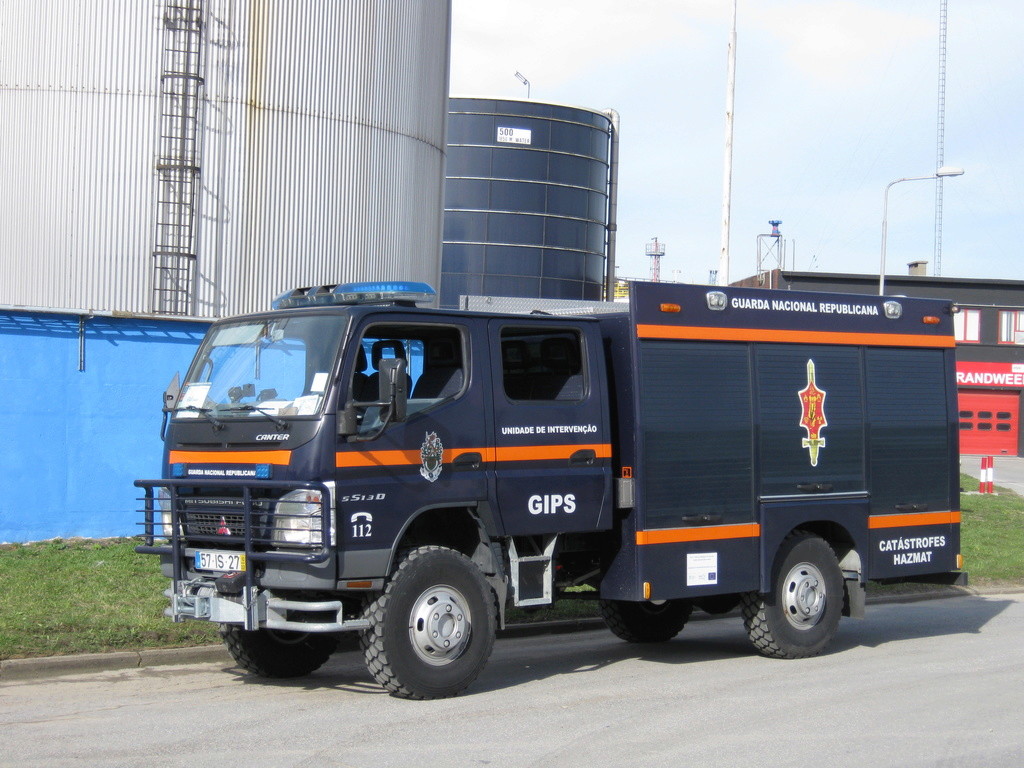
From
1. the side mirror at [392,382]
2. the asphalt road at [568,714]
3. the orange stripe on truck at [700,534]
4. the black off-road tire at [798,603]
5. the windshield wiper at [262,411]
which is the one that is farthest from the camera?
the black off-road tire at [798,603]

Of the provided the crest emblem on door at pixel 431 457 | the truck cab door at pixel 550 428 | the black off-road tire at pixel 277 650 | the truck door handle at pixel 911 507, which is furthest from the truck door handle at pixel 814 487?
the black off-road tire at pixel 277 650

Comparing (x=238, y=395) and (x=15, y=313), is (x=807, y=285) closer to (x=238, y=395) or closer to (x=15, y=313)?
(x=15, y=313)

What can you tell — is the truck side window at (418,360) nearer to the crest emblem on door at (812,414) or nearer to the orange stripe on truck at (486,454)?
the orange stripe on truck at (486,454)

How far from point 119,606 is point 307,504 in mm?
4063

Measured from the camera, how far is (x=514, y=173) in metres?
39.4

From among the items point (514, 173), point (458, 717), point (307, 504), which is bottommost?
point (458, 717)

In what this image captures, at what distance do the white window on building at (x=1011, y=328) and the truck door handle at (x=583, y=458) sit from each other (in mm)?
46500

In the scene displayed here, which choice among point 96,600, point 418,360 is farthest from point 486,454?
point 96,600

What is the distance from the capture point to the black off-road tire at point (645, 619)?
11.2 meters

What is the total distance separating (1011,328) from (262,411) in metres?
49.0

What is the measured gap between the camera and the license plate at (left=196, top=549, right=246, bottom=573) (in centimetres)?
816

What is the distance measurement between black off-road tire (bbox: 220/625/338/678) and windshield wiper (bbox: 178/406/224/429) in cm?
158

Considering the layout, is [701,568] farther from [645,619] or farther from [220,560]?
[220,560]

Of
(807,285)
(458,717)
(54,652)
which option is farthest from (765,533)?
(807,285)
